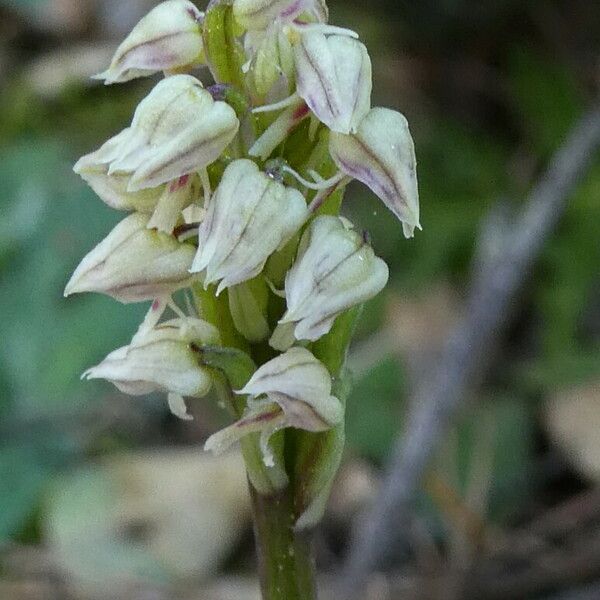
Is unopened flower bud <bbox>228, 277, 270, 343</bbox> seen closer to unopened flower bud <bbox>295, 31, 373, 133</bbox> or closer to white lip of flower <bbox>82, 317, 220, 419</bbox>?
white lip of flower <bbox>82, 317, 220, 419</bbox>

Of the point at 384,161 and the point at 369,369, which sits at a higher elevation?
the point at 384,161

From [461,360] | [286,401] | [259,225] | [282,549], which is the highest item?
[259,225]

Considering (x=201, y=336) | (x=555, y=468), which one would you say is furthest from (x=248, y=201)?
(x=555, y=468)

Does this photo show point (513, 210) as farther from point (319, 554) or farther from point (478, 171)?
point (319, 554)

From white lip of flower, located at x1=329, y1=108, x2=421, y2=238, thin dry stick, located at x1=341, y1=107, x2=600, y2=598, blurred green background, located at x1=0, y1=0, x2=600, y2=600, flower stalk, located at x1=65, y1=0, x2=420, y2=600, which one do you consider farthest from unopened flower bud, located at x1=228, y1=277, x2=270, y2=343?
blurred green background, located at x1=0, y1=0, x2=600, y2=600

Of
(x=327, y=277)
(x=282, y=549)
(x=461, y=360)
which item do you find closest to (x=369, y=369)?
(x=461, y=360)

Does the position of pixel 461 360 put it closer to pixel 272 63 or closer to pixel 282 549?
pixel 282 549

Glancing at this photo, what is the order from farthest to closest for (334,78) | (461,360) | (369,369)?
1. (369,369)
2. (461,360)
3. (334,78)

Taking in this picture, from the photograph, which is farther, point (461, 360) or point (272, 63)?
point (461, 360)
